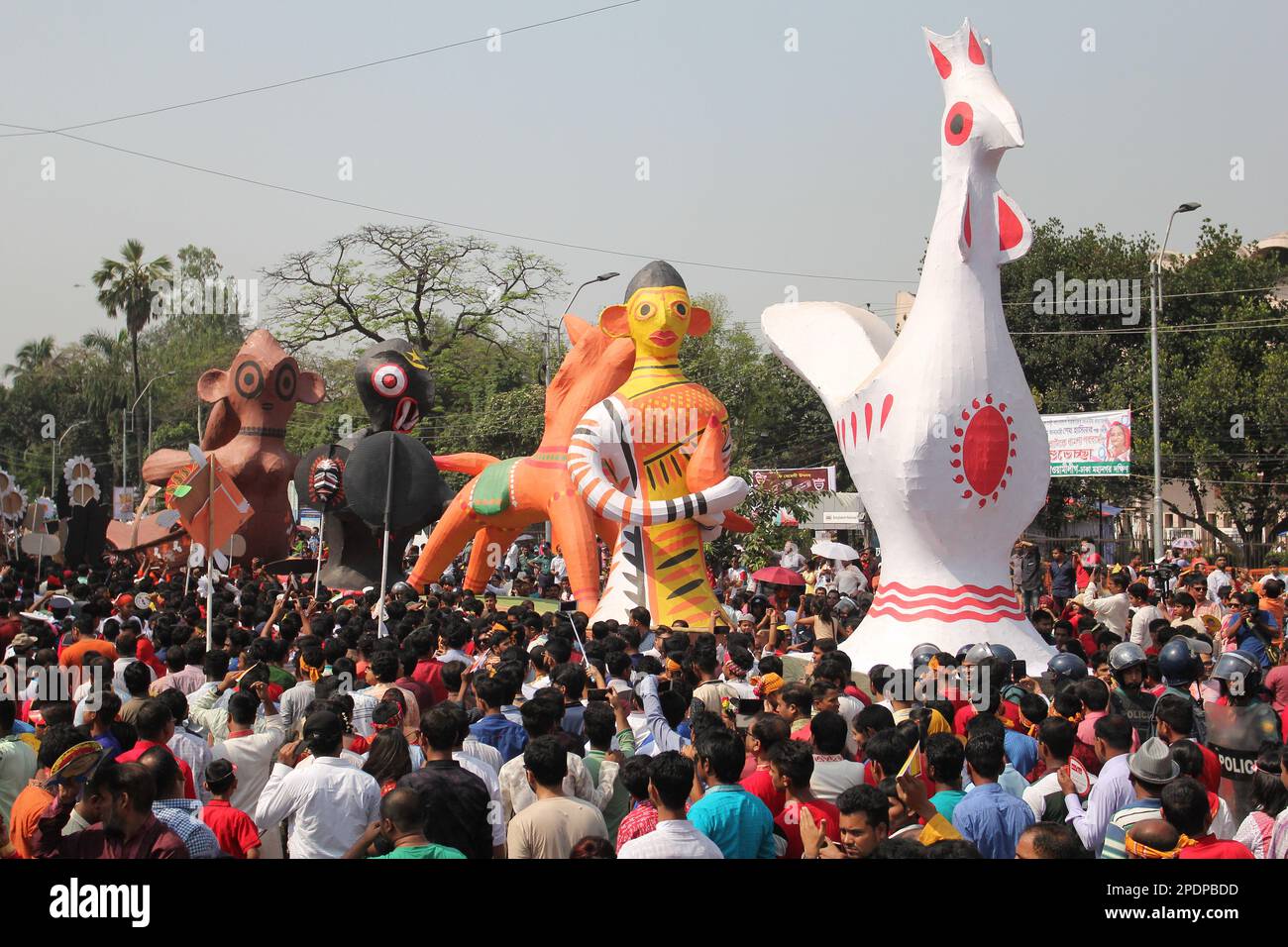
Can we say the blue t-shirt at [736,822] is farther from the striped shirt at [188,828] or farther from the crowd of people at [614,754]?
the striped shirt at [188,828]

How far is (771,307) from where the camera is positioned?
12.9 m

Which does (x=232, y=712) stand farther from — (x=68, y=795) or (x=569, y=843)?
(x=569, y=843)

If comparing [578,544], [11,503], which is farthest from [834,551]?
[11,503]

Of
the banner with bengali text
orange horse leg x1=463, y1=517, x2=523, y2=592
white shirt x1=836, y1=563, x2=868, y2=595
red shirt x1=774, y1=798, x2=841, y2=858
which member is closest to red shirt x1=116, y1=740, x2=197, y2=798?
red shirt x1=774, y1=798, x2=841, y2=858

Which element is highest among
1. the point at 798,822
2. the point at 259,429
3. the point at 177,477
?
the point at 259,429

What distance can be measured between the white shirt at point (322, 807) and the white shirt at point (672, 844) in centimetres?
116

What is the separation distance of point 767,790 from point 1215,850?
157 cm

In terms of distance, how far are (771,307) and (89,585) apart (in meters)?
7.43

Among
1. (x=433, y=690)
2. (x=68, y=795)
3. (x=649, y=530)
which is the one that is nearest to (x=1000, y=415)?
(x=649, y=530)

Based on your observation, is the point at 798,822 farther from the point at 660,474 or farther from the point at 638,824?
the point at 660,474

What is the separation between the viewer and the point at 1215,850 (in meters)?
4.02

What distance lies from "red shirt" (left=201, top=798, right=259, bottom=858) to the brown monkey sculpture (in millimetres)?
17463

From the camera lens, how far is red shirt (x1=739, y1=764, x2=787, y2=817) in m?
4.96

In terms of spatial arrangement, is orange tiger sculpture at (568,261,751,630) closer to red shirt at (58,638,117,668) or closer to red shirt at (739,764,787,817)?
red shirt at (58,638,117,668)
